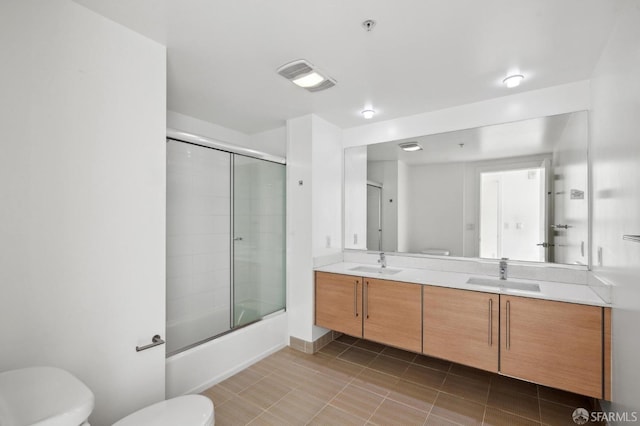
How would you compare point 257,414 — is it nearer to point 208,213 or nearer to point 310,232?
point 310,232

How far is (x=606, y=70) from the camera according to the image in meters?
1.72

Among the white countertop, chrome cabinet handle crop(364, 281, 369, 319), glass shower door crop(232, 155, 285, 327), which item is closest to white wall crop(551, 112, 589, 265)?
the white countertop

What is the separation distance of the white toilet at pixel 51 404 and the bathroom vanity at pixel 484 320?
1597mm

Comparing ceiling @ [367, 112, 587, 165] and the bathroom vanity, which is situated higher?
ceiling @ [367, 112, 587, 165]

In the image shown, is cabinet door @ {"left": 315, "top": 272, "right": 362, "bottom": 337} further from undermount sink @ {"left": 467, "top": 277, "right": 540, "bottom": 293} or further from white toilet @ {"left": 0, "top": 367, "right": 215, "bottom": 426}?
white toilet @ {"left": 0, "top": 367, "right": 215, "bottom": 426}

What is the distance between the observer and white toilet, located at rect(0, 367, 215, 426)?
35.3 inches

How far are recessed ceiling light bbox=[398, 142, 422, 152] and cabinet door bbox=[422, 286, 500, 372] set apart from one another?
4.63 ft

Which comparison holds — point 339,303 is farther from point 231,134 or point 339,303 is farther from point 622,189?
point 231,134

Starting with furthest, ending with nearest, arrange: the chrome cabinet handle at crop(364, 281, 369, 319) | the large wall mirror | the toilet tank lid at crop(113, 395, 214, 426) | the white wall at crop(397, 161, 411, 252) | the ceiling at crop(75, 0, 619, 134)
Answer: the white wall at crop(397, 161, 411, 252)
the chrome cabinet handle at crop(364, 281, 369, 319)
the large wall mirror
the ceiling at crop(75, 0, 619, 134)
the toilet tank lid at crop(113, 395, 214, 426)

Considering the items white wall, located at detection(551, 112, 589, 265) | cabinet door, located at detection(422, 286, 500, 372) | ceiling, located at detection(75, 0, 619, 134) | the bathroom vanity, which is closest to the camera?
ceiling, located at detection(75, 0, 619, 134)

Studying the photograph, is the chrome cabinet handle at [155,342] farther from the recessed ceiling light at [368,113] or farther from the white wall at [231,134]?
the recessed ceiling light at [368,113]

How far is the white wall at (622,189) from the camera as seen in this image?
50.9 inches

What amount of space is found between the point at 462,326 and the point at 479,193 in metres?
1.23

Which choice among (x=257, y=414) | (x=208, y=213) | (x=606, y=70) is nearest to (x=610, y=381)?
(x=606, y=70)
